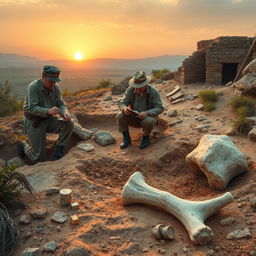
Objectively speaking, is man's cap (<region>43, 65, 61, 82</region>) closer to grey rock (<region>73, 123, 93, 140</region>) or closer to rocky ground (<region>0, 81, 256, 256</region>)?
rocky ground (<region>0, 81, 256, 256</region>)

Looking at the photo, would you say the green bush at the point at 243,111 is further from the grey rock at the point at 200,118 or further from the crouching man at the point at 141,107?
the crouching man at the point at 141,107

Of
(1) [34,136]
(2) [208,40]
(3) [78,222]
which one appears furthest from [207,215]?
(2) [208,40]

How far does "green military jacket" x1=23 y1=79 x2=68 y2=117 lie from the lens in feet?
19.5

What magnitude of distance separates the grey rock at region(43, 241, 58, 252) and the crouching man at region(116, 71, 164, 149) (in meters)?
3.24

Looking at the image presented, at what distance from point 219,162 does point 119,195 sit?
1542 millimetres

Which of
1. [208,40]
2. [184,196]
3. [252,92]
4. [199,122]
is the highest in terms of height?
[208,40]

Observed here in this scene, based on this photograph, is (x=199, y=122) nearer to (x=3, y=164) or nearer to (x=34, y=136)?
(x=34, y=136)

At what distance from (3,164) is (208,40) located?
9291 mm

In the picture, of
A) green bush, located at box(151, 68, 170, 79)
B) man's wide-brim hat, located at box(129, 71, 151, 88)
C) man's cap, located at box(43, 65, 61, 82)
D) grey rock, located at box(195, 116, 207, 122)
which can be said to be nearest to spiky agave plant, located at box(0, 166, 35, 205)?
man's cap, located at box(43, 65, 61, 82)

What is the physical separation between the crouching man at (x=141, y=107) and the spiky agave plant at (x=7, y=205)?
2.53 meters

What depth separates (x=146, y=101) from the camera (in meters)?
6.66

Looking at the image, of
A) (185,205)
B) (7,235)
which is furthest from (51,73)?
(185,205)

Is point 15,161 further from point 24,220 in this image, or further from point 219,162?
point 219,162

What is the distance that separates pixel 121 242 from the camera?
3.64m
